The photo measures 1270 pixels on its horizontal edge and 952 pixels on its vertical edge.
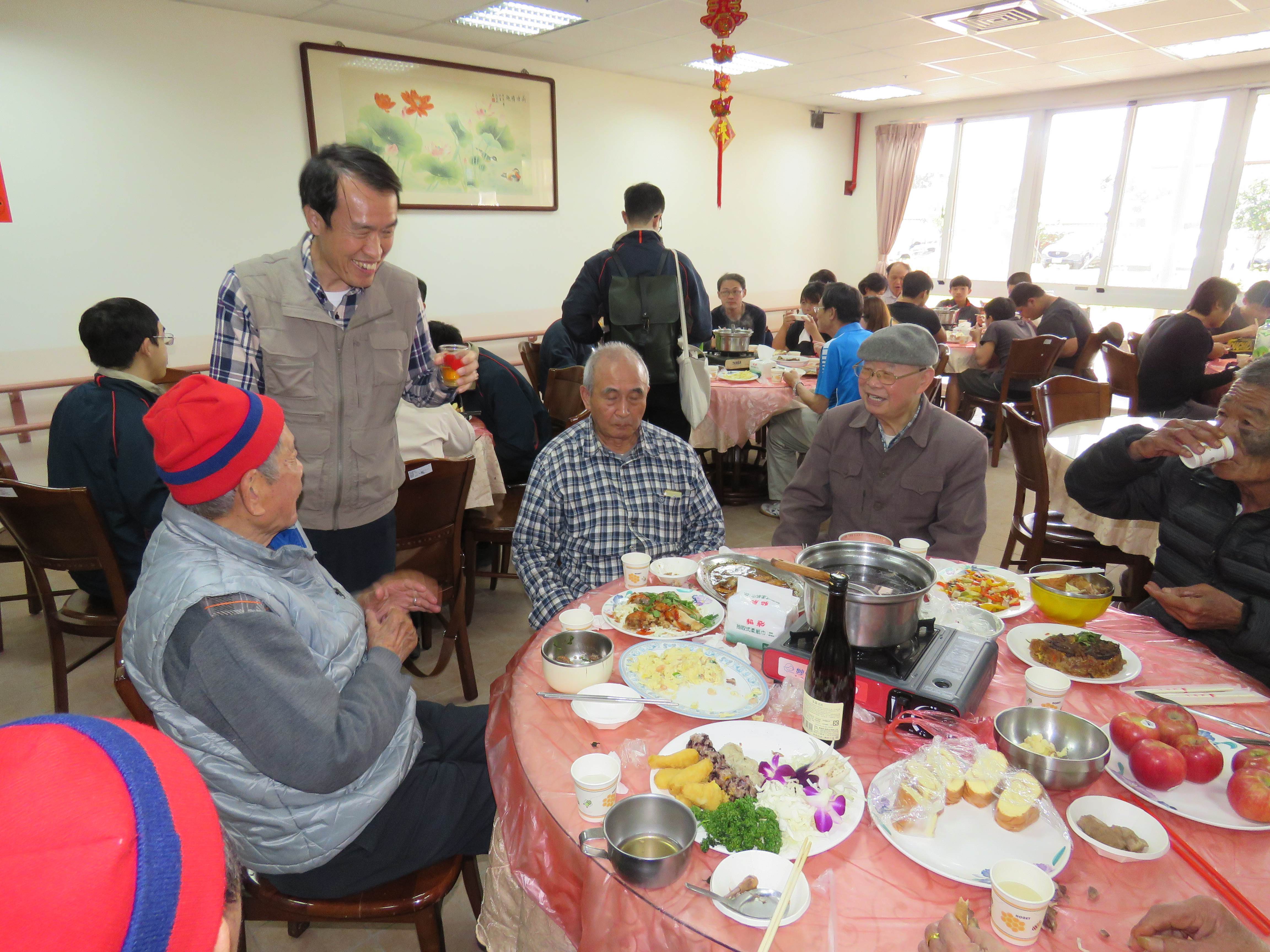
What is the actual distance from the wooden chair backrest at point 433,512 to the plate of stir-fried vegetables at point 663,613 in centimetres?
103

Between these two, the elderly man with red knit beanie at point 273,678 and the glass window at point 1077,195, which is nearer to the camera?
the elderly man with red knit beanie at point 273,678

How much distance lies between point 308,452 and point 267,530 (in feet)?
2.57

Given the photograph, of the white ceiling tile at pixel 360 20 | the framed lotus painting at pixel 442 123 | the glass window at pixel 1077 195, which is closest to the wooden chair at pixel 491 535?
the framed lotus painting at pixel 442 123

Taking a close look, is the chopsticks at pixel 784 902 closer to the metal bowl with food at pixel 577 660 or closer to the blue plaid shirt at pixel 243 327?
the metal bowl with food at pixel 577 660

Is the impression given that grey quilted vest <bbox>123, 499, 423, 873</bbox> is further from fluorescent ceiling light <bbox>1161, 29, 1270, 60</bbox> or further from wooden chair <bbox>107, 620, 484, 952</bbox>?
fluorescent ceiling light <bbox>1161, 29, 1270, 60</bbox>

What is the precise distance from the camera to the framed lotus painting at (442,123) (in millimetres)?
5707

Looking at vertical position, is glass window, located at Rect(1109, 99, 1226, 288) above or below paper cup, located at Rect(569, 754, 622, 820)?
above

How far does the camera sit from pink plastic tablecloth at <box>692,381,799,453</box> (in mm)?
4773

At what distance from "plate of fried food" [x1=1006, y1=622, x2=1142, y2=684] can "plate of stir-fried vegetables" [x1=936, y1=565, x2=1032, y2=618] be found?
5.0 inches

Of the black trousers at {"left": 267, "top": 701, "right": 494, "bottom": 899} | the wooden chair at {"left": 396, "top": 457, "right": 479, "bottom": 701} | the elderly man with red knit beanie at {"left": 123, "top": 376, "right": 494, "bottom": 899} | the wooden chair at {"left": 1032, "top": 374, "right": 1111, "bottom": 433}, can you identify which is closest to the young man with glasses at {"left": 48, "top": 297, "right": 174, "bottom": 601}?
the wooden chair at {"left": 396, "top": 457, "right": 479, "bottom": 701}

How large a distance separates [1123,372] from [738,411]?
3414mm

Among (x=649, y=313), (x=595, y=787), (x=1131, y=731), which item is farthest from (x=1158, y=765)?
(x=649, y=313)

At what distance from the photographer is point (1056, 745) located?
118cm

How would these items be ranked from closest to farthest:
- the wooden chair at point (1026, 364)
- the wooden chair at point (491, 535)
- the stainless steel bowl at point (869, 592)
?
the stainless steel bowl at point (869, 592)
the wooden chair at point (491, 535)
the wooden chair at point (1026, 364)
